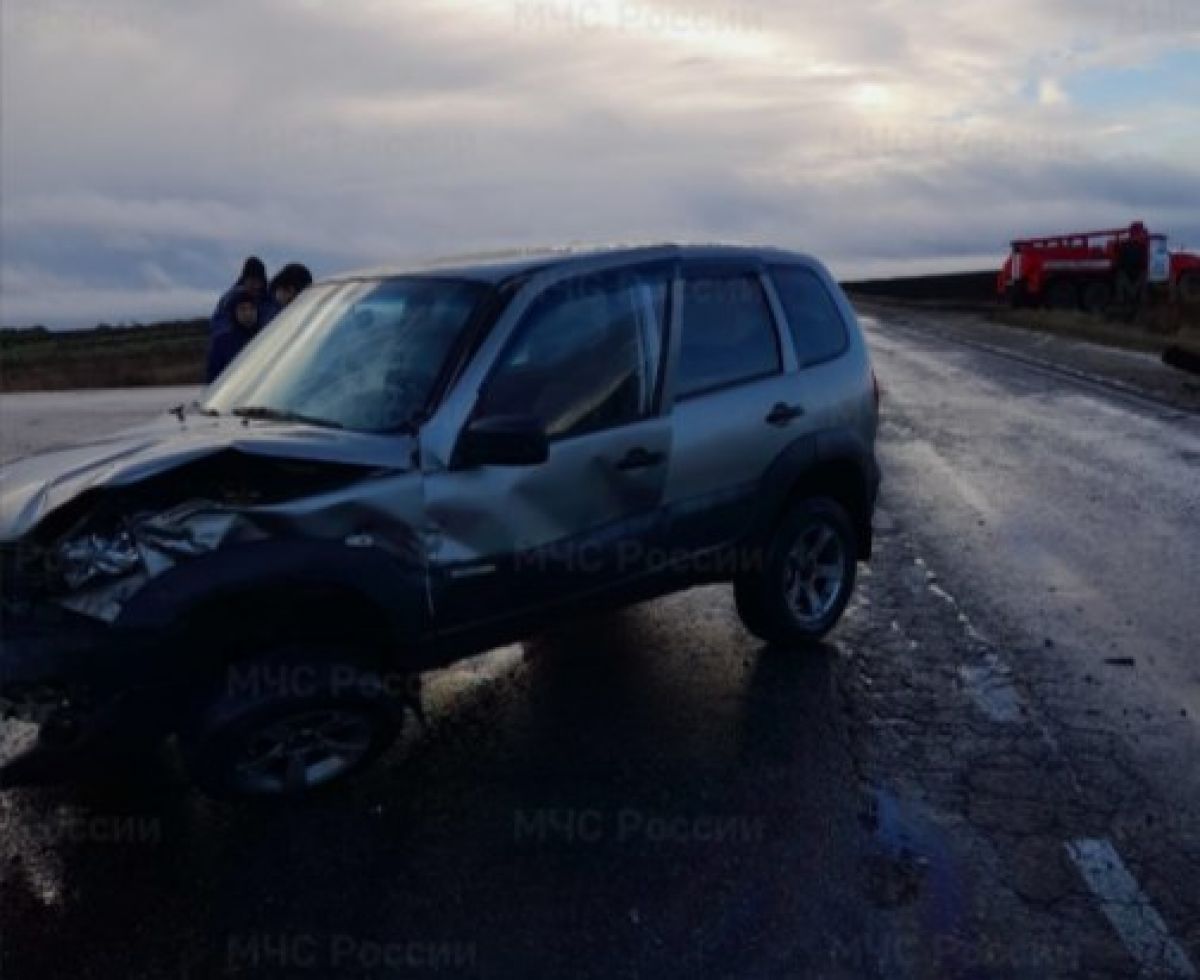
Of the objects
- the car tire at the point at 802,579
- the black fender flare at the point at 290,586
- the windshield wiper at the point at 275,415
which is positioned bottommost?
the car tire at the point at 802,579

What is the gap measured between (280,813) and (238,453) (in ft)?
4.30

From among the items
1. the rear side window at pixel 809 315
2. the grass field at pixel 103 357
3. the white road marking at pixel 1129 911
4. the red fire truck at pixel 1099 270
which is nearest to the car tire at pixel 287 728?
the white road marking at pixel 1129 911

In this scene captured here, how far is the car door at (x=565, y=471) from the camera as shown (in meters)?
4.49

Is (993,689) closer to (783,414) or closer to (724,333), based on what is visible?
(783,414)

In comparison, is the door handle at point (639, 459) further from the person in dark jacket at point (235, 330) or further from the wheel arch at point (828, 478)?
the person in dark jacket at point (235, 330)

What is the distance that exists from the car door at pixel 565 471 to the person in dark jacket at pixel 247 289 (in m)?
4.74

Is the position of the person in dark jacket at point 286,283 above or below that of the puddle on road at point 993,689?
above

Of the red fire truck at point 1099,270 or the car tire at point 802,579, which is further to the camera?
the red fire truck at point 1099,270

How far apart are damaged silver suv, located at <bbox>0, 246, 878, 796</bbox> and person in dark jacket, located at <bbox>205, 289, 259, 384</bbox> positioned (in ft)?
11.7

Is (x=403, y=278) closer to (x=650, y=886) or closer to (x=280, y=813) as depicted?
(x=280, y=813)

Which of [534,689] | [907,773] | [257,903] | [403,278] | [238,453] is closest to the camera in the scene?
[257,903]

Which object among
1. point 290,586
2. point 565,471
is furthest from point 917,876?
point 290,586

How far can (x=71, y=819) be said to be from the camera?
4453 millimetres

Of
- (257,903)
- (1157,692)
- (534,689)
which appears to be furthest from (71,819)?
(1157,692)
